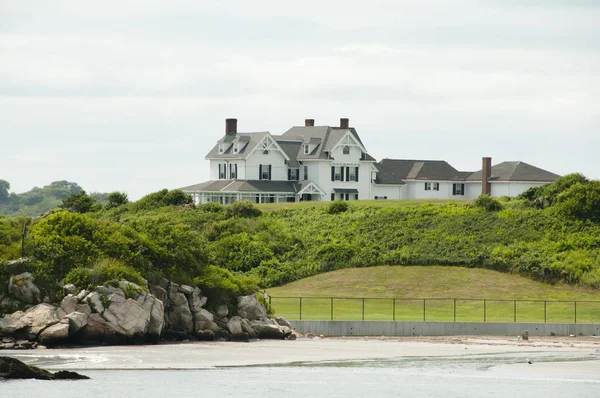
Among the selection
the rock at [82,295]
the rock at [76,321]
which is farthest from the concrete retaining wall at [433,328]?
the rock at [76,321]

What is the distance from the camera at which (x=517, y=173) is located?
13525cm

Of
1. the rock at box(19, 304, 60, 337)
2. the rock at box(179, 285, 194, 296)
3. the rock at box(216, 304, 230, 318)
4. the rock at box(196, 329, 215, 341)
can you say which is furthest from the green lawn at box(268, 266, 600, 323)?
the rock at box(19, 304, 60, 337)

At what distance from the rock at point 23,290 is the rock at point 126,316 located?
3.09 m

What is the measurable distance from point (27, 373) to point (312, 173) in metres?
85.0

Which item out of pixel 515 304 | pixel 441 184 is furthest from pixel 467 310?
pixel 441 184

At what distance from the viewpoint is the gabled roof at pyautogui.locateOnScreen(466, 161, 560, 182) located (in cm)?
13400

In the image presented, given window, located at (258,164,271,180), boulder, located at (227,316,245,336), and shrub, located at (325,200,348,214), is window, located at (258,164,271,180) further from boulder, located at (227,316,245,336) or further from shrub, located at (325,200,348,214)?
boulder, located at (227,316,245,336)

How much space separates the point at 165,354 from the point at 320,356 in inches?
257

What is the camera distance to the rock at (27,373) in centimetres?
4462

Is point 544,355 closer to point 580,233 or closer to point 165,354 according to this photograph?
point 165,354

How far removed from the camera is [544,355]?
5631 centimetres

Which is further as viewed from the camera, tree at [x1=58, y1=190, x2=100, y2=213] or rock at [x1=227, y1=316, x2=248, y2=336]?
tree at [x1=58, y1=190, x2=100, y2=213]

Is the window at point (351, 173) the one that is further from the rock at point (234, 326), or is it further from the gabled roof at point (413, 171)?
the rock at point (234, 326)

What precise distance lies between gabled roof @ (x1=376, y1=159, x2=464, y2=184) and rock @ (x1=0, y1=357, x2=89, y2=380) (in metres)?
91.9
